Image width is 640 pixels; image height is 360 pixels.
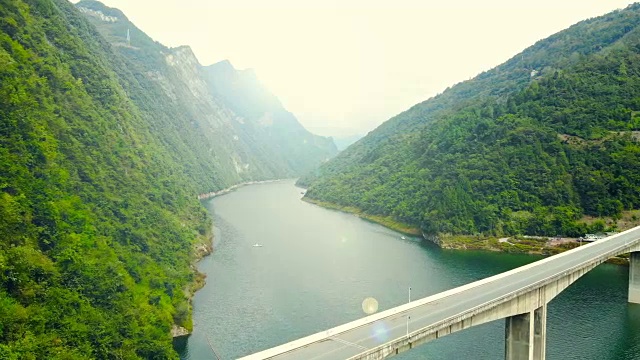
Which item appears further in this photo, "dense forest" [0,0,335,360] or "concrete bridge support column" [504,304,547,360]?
"concrete bridge support column" [504,304,547,360]

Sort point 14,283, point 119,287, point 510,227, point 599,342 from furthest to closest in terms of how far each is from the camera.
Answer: point 510,227, point 599,342, point 119,287, point 14,283

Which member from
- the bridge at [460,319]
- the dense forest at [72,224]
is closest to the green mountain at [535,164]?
the bridge at [460,319]

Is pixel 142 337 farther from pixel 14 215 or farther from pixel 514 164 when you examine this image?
pixel 514 164

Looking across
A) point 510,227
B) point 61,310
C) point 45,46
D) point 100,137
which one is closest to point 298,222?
point 510,227

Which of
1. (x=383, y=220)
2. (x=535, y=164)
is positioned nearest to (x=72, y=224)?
(x=383, y=220)

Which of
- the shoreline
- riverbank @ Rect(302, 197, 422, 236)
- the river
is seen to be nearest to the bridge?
the river

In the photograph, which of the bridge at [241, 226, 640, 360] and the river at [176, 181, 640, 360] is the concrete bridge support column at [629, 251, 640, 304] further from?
the bridge at [241, 226, 640, 360]

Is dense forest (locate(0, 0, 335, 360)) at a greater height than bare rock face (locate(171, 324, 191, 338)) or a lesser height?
greater
